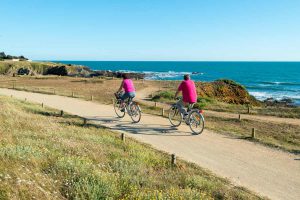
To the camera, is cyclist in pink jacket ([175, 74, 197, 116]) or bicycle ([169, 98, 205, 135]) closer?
cyclist in pink jacket ([175, 74, 197, 116])

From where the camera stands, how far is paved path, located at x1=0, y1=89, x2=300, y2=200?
30.2 feet

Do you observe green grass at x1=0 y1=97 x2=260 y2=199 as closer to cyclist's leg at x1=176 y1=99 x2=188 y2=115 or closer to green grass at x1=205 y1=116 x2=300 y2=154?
cyclist's leg at x1=176 y1=99 x2=188 y2=115

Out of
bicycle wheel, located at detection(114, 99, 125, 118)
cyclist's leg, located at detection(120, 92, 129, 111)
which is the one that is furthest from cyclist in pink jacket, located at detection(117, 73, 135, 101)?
bicycle wheel, located at detection(114, 99, 125, 118)

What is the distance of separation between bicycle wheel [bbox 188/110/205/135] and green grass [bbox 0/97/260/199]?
326 cm

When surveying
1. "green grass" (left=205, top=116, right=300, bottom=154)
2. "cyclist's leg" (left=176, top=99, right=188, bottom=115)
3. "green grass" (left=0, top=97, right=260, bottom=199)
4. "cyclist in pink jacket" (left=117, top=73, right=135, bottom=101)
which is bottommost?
"green grass" (left=205, top=116, right=300, bottom=154)

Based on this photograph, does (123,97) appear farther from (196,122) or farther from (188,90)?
(196,122)

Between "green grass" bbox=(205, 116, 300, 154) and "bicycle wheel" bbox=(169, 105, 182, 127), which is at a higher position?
"bicycle wheel" bbox=(169, 105, 182, 127)

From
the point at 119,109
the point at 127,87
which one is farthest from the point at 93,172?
the point at 119,109

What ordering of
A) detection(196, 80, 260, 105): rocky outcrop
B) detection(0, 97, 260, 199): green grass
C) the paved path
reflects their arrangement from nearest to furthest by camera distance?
detection(0, 97, 260, 199): green grass < the paved path < detection(196, 80, 260, 105): rocky outcrop

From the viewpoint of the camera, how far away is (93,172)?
771 centimetres

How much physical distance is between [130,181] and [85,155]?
7.55 feet

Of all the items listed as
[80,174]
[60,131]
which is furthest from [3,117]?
[80,174]

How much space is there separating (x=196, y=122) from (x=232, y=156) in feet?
12.0

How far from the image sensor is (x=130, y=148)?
11.7 meters
